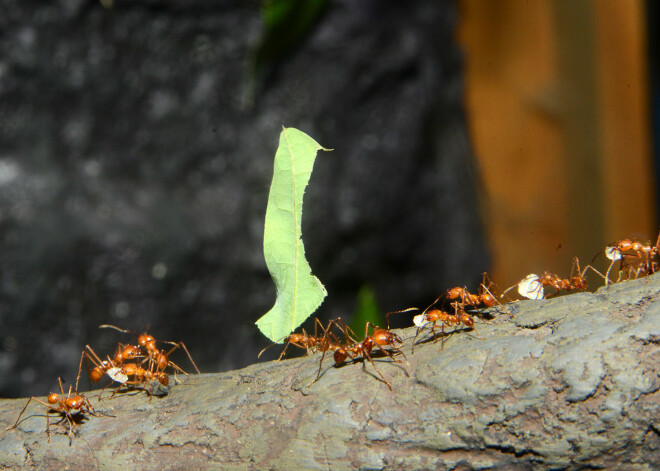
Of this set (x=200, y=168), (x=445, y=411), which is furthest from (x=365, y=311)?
(x=445, y=411)

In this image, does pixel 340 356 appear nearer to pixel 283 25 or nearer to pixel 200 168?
pixel 200 168

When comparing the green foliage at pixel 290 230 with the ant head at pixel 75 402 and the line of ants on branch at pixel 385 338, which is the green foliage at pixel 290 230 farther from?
the ant head at pixel 75 402

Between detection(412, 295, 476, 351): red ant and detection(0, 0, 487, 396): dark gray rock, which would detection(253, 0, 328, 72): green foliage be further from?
detection(412, 295, 476, 351): red ant

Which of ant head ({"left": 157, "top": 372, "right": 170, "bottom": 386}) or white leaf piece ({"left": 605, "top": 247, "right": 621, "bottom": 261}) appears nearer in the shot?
ant head ({"left": 157, "top": 372, "right": 170, "bottom": 386})

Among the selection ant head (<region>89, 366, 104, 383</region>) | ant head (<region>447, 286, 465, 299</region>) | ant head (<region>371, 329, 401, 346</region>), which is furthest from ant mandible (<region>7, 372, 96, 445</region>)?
ant head (<region>447, 286, 465, 299</region>)

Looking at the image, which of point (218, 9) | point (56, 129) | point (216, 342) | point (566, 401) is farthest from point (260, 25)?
point (566, 401)

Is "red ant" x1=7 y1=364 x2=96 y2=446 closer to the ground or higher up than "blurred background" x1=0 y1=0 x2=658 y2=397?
closer to the ground

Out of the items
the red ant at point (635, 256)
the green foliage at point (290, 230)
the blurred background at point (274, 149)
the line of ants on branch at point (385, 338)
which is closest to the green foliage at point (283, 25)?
the blurred background at point (274, 149)

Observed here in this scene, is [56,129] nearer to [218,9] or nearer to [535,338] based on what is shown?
[218,9]

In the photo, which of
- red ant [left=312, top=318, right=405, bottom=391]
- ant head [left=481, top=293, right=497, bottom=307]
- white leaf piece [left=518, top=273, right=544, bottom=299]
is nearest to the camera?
red ant [left=312, top=318, right=405, bottom=391]
